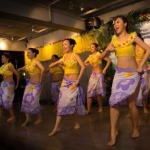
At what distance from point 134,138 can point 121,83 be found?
76 centimetres

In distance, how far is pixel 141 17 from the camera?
562cm

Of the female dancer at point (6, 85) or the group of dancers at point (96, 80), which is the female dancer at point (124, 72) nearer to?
the group of dancers at point (96, 80)

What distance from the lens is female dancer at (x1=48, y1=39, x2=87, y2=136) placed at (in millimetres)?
3182

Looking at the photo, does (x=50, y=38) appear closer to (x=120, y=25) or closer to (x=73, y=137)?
(x=73, y=137)

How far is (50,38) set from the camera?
8781 millimetres

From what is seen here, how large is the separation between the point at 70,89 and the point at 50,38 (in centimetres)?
591

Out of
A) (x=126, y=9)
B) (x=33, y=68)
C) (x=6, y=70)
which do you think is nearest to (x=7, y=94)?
(x=6, y=70)

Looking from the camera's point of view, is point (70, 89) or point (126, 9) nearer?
point (70, 89)

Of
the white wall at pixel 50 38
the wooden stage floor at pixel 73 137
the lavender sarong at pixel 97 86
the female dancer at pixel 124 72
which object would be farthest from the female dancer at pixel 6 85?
the white wall at pixel 50 38

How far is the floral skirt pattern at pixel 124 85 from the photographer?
2389 mm

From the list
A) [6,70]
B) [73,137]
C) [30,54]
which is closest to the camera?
[73,137]

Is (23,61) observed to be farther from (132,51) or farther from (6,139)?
(132,51)

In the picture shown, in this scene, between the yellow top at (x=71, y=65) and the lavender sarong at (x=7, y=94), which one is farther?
the lavender sarong at (x=7, y=94)

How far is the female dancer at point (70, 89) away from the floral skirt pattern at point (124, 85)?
2.66ft
